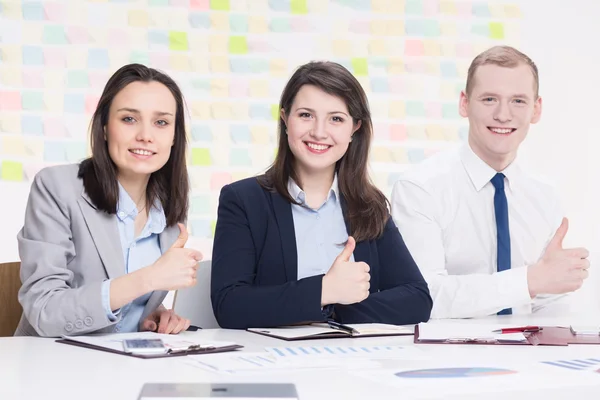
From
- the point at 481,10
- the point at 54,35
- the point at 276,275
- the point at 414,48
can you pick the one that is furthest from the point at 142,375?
the point at 481,10

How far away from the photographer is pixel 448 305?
7.55 feet

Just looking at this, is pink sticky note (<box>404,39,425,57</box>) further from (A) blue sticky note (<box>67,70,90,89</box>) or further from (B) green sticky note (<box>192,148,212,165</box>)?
(A) blue sticky note (<box>67,70,90,89</box>)

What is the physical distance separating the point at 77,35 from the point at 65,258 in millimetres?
2175

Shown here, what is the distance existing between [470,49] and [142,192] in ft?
8.37

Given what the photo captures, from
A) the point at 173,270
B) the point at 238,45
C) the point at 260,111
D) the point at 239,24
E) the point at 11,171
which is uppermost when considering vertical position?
the point at 239,24

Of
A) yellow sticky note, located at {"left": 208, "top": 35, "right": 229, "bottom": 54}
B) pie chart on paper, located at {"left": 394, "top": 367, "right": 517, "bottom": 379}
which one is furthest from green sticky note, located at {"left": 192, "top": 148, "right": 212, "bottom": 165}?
pie chart on paper, located at {"left": 394, "top": 367, "right": 517, "bottom": 379}

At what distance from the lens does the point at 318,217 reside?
2252 millimetres

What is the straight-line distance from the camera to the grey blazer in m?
1.69

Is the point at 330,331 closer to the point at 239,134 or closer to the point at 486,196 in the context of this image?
the point at 486,196

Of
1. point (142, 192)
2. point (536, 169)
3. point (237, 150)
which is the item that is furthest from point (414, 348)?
point (536, 169)

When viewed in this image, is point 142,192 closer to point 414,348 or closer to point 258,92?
Result: point 414,348

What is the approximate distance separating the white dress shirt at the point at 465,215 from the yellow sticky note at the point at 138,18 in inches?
70.5

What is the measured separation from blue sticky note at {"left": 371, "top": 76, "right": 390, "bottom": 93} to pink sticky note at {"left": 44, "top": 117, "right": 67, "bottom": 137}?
5.37ft

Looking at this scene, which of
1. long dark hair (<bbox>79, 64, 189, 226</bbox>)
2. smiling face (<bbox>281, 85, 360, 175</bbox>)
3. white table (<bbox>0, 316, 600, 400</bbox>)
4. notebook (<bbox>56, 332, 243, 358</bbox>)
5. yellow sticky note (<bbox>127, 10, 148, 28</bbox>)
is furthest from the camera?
yellow sticky note (<bbox>127, 10, 148, 28</bbox>)
